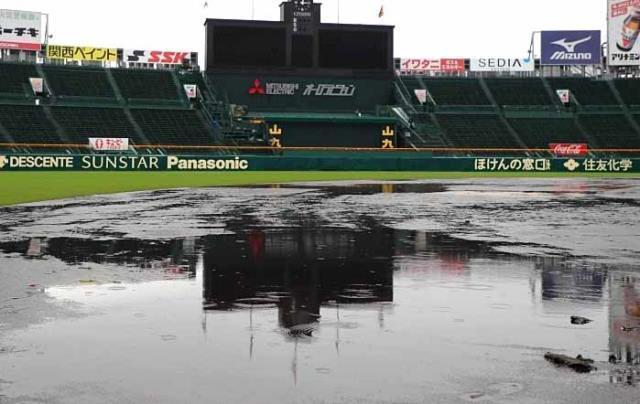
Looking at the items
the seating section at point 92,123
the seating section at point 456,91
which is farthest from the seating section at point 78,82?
the seating section at point 456,91

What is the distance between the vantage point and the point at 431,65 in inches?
3095

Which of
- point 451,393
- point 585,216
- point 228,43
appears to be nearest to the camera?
point 451,393

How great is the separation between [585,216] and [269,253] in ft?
32.4

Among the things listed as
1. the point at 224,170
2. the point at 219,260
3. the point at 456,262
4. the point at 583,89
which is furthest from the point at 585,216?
the point at 583,89

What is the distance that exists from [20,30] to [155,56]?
477 inches

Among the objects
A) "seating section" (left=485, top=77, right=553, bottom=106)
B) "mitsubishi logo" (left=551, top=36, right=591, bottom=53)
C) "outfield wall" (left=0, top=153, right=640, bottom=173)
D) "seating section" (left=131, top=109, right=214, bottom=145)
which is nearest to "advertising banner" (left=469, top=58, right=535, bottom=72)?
"seating section" (left=485, top=77, right=553, bottom=106)

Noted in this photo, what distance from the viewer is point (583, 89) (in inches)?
2990

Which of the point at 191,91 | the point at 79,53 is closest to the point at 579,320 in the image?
the point at 191,91

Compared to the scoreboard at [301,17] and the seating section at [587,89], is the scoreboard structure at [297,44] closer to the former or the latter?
the scoreboard at [301,17]

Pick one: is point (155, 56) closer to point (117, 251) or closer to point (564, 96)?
point (564, 96)

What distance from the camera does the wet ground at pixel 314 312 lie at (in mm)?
4973

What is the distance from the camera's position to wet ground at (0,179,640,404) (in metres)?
4.97

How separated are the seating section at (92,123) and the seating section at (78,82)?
310cm

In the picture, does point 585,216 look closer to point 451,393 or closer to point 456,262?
point 456,262
